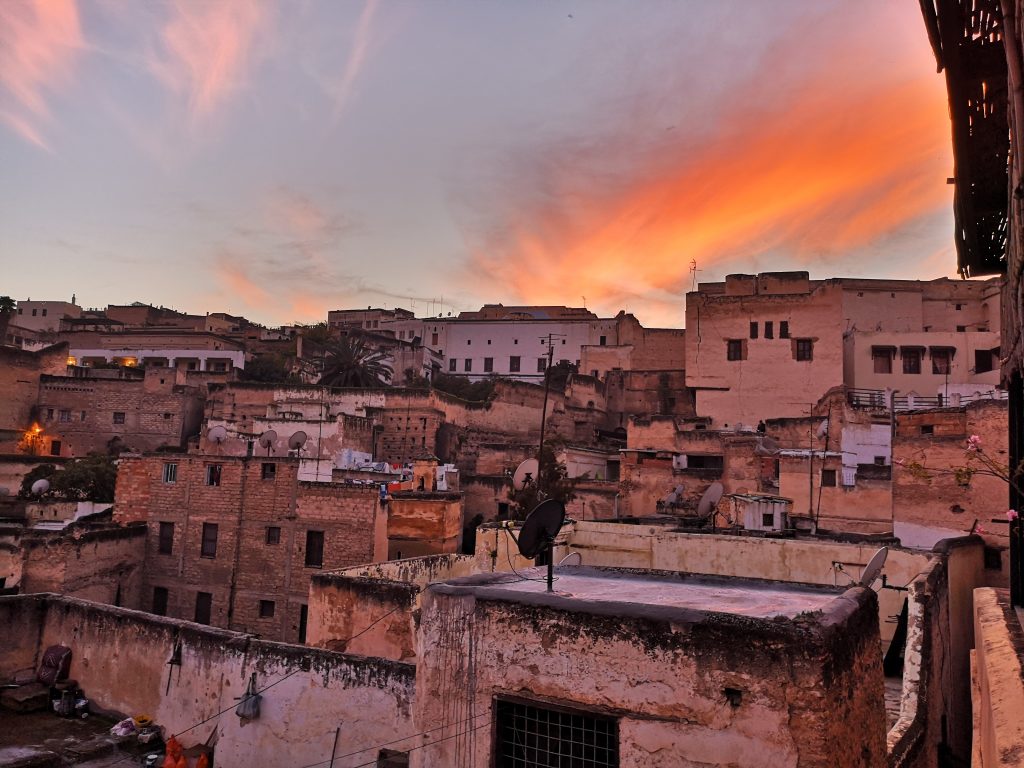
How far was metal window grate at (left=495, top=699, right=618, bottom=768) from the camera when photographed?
4266mm

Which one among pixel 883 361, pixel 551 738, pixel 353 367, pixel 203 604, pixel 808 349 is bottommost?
pixel 203 604

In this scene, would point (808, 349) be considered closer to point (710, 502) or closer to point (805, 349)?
point (805, 349)

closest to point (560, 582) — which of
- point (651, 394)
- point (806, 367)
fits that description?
point (806, 367)

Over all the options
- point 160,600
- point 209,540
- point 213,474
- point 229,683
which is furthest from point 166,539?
point 229,683

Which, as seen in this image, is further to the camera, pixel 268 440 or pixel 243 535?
pixel 268 440

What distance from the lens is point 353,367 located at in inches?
1661

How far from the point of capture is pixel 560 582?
5.89m

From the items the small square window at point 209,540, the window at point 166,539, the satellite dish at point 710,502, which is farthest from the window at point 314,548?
the satellite dish at point 710,502

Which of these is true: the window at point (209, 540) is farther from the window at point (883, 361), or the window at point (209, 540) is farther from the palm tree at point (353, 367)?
the window at point (883, 361)

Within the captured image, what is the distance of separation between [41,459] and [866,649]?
38.0 metres

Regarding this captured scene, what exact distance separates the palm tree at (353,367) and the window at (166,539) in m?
19.7

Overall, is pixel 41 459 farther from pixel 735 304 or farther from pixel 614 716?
pixel 614 716

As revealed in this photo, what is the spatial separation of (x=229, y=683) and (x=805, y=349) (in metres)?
33.6

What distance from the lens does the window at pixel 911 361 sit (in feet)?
113
